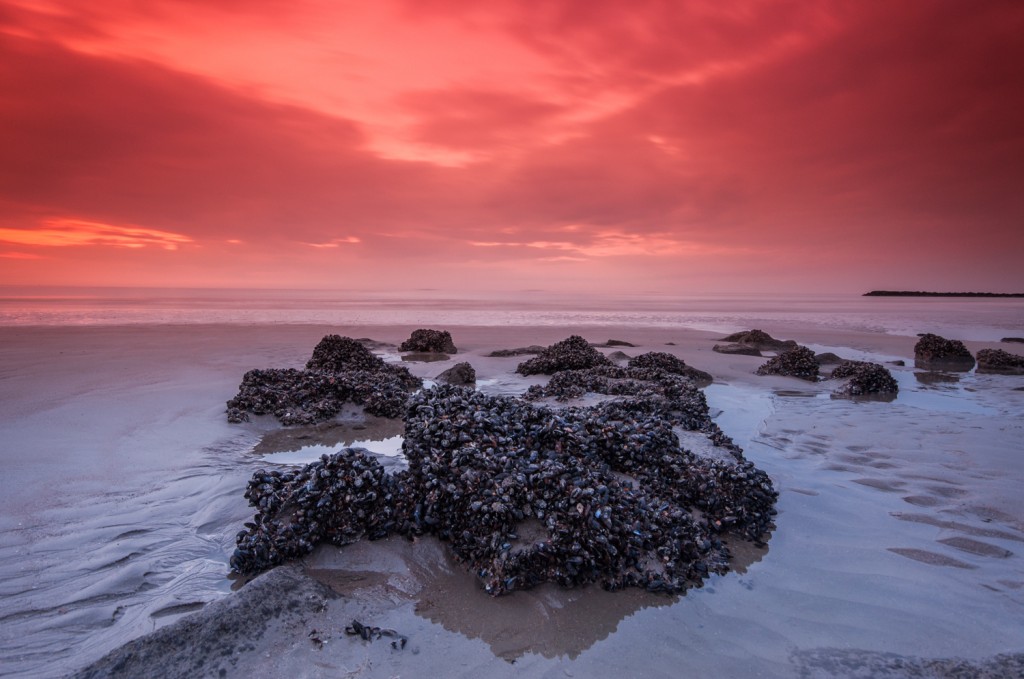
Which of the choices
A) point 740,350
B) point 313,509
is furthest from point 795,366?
point 313,509

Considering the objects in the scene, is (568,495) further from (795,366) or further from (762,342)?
→ (762,342)

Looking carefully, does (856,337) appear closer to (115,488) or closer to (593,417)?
(593,417)

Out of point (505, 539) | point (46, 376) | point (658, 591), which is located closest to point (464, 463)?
point (505, 539)

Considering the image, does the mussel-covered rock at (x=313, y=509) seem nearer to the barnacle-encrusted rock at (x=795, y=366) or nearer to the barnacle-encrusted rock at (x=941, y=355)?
the barnacle-encrusted rock at (x=795, y=366)

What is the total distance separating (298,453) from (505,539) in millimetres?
4043

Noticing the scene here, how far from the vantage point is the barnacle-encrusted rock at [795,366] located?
12984 mm

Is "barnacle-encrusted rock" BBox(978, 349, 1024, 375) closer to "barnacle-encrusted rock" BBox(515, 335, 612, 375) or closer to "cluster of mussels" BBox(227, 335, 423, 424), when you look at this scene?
"barnacle-encrusted rock" BBox(515, 335, 612, 375)

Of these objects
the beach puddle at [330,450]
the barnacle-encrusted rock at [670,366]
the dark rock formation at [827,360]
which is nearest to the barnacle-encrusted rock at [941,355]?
the dark rock formation at [827,360]

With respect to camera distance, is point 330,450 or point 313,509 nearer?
point 313,509

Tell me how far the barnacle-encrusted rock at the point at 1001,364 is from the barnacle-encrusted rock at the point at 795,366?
519 centimetres

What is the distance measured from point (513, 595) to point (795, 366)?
468 inches

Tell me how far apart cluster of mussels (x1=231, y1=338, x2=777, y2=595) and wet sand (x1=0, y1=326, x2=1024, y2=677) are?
0.66 ft

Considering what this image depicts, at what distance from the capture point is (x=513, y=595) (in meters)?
3.79

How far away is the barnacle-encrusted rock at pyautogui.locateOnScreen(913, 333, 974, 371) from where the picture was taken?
49.8 feet
